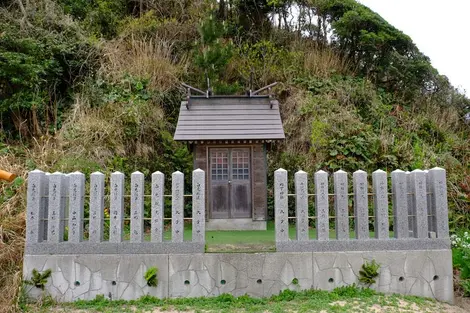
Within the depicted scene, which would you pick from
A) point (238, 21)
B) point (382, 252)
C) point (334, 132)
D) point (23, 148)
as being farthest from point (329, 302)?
point (238, 21)

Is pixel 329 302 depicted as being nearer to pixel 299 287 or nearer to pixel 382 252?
pixel 299 287

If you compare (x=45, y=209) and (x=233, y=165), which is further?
(x=233, y=165)

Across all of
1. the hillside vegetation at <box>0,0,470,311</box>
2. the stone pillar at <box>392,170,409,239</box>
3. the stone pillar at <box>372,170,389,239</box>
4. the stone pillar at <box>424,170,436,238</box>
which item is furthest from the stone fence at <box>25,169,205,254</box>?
the stone pillar at <box>424,170,436,238</box>

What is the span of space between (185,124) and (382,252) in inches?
202

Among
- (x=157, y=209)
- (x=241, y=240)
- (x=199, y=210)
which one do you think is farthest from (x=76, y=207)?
(x=241, y=240)

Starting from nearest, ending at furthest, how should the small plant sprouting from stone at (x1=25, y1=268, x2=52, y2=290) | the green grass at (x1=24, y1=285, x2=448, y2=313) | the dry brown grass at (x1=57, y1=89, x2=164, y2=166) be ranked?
the green grass at (x1=24, y1=285, x2=448, y2=313)
the small plant sprouting from stone at (x1=25, y1=268, x2=52, y2=290)
the dry brown grass at (x1=57, y1=89, x2=164, y2=166)

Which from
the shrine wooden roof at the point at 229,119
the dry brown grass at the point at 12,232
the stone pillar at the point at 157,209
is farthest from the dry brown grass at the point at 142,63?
the stone pillar at the point at 157,209

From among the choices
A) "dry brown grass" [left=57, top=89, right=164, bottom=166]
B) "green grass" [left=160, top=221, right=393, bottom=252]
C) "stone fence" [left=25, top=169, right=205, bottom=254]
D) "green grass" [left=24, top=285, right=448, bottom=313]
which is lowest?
"green grass" [left=24, top=285, right=448, bottom=313]

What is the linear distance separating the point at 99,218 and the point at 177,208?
1317mm

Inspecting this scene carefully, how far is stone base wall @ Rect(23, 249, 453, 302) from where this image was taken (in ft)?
18.9

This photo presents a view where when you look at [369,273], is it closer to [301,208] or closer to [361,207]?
[361,207]

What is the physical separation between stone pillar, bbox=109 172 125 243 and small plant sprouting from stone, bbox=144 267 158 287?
2.33 feet

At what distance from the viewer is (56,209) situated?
5875mm

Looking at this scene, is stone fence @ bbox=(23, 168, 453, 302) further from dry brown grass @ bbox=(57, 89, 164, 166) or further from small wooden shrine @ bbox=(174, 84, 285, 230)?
dry brown grass @ bbox=(57, 89, 164, 166)
